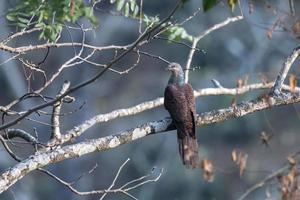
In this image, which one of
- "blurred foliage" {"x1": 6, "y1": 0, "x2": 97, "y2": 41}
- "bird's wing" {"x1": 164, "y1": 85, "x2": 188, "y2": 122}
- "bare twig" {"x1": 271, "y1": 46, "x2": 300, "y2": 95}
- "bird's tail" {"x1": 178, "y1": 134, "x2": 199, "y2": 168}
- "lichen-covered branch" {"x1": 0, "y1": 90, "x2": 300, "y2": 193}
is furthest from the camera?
"bird's wing" {"x1": 164, "y1": 85, "x2": 188, "y2": 122}

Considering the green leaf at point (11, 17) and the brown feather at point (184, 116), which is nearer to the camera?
the green leaf at point (11, 17)

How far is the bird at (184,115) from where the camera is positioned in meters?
7.69

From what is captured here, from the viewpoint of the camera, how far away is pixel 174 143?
696 inches

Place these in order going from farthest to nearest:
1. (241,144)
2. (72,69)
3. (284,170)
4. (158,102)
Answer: (241,144)
(72,69)
(158,102)
(284,170)

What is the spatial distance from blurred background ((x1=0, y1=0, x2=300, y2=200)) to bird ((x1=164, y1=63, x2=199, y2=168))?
26.4ft

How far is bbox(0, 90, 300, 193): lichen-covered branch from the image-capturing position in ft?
18.6

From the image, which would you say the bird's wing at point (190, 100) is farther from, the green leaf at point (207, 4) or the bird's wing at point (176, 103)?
the green leaf at point (207, 4)

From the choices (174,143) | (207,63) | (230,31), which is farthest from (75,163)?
(230,31)

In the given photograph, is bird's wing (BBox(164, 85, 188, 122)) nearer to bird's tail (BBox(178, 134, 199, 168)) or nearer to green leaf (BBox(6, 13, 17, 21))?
bird's tail (BBox(178, 134, 199, 168))

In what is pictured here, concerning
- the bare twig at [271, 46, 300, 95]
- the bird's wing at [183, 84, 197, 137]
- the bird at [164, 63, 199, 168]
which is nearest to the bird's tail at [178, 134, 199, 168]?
the bird at [164, 63, 199, 168]

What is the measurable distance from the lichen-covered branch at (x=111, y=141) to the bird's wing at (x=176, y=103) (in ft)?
1.40

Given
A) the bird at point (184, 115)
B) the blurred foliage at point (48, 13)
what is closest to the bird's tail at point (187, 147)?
the bird at point (184, 115)

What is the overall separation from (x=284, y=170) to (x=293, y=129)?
49.7 feet

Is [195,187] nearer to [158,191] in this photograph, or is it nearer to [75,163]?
[158,191]
